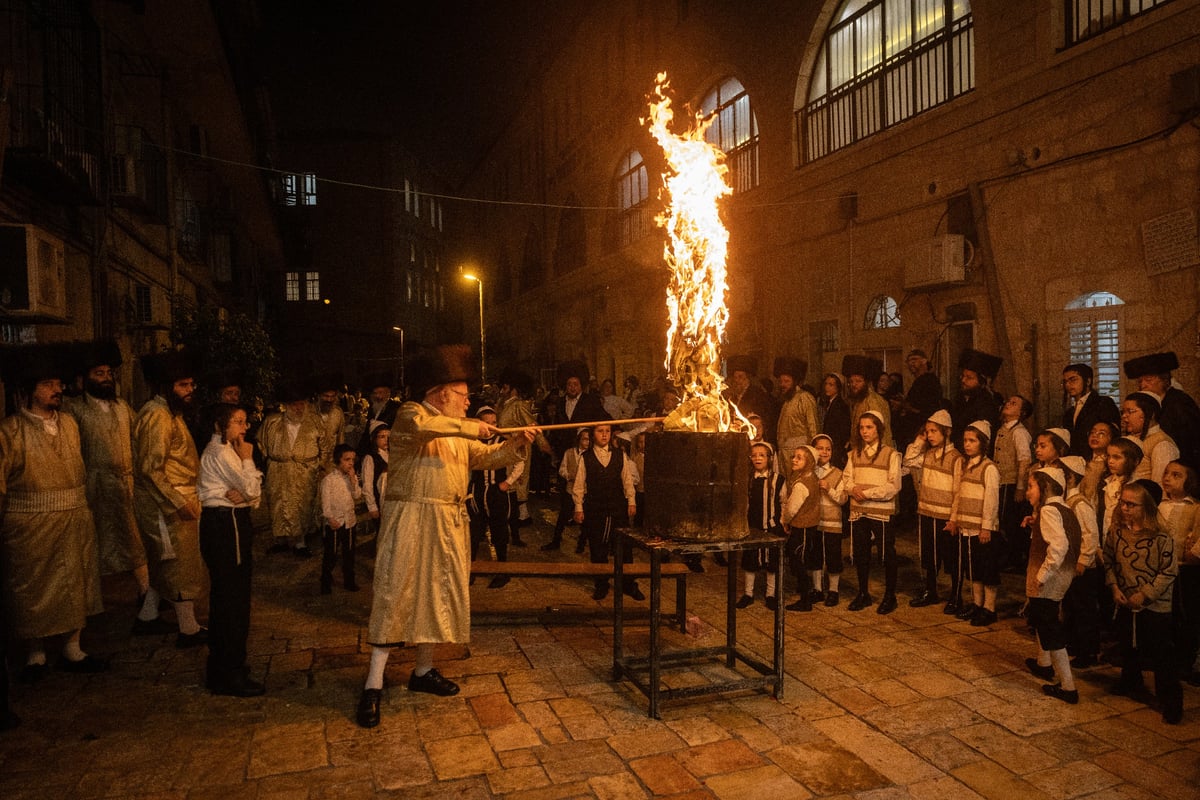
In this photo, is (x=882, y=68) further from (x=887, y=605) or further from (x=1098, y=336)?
(x=887, y=605)

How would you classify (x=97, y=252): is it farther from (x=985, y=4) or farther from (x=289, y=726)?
(x=985, y=4)

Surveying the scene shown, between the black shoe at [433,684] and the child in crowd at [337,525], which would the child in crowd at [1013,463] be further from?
the child in crowd at [337,525]

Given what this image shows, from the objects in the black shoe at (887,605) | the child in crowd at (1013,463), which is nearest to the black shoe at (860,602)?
the black shoe at (887,605)

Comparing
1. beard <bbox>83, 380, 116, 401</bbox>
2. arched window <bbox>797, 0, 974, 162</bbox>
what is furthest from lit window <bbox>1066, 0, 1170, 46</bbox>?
beard <bbox>83, 380, 116, 401</bbox>

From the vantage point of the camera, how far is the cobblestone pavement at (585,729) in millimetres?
4016

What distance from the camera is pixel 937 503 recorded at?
699 centimetres

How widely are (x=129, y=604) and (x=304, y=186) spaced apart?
38050 mm

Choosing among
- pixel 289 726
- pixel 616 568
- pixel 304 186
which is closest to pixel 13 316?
pixel 289 726

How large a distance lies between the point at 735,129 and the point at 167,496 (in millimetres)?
14516

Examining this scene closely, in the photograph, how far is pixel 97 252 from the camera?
10820mm

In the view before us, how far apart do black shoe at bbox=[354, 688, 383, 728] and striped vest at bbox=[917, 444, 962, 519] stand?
4.86 meters

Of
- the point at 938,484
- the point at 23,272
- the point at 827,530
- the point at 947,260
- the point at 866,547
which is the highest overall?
the point at 947,260

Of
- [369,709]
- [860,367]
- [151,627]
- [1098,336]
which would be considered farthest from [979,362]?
[151,627]

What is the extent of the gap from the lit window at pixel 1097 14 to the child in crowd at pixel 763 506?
261 inches
